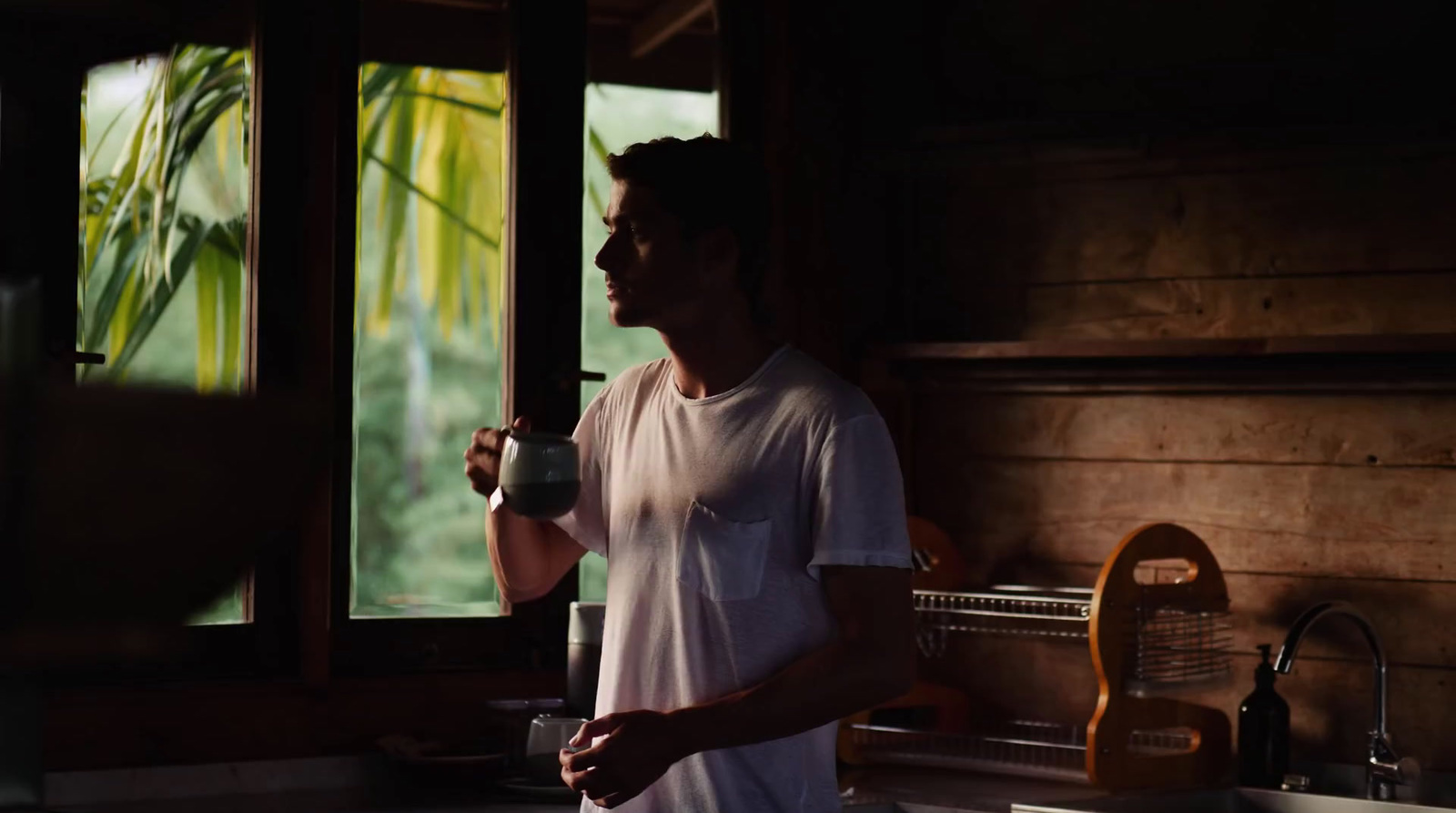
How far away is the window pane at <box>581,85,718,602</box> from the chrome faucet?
42.7 inches

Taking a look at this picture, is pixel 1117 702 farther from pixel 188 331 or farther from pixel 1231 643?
pixel 188 331

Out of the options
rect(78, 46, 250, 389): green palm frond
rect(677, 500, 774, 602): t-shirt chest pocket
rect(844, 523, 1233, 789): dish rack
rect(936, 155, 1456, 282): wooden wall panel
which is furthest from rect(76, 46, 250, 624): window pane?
rect(936, 155, 1456, 282): wooden wall panel

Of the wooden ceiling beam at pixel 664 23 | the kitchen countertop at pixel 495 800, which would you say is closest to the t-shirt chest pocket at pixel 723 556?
the kitchen countertop at pixel 495 800

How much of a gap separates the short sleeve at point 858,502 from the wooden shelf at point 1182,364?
1.07 m

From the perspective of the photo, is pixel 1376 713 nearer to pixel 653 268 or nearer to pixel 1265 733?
pixel 1265 733

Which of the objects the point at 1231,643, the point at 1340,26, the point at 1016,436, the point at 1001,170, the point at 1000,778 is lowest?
the point at 1000,778

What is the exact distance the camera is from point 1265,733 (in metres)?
2.53

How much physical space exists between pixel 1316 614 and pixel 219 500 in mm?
2298

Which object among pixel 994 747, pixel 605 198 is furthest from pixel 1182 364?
pixel 605 198

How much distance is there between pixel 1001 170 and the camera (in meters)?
2.99

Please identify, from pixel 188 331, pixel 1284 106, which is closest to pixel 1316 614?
pixel 1284 106

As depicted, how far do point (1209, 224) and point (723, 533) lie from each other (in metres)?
1.38

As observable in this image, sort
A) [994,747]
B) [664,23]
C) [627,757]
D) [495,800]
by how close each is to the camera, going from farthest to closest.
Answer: [664,23] < [994,747] < [495,800] < [627,757]

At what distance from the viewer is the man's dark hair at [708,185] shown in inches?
72.1
